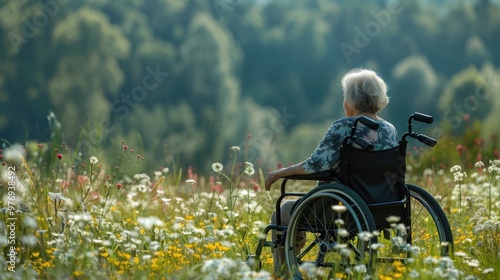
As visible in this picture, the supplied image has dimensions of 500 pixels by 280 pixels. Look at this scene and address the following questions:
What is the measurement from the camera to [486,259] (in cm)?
476

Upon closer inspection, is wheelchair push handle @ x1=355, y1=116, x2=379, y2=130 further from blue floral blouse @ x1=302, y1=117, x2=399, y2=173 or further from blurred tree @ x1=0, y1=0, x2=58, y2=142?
blurred tree @ x1=0, y1=0, x2=58, y2=142

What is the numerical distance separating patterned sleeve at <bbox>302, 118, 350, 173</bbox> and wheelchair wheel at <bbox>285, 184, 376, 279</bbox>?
6.5 inches

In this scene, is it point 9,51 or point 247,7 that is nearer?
point 9,51

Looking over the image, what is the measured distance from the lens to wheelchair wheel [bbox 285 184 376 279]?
13.2 feet

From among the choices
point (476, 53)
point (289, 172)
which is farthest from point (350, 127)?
point (476, 53)

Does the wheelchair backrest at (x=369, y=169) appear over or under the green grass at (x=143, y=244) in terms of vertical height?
over

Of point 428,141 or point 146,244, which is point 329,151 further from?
point 146,244

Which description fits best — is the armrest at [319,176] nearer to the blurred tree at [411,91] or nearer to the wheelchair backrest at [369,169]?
the wheelchair backrest at [369,169]

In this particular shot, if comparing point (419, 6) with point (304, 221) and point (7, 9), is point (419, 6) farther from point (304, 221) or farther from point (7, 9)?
point (304, 221)

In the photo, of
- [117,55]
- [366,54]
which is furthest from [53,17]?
[366,54]

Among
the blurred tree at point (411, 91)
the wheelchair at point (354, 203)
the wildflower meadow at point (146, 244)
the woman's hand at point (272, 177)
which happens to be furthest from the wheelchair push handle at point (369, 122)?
the blurred tree at point (411, 91)

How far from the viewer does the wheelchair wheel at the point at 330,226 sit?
4016 millimetres

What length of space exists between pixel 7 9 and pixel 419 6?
45283 mm

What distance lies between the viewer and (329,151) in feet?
14.3
